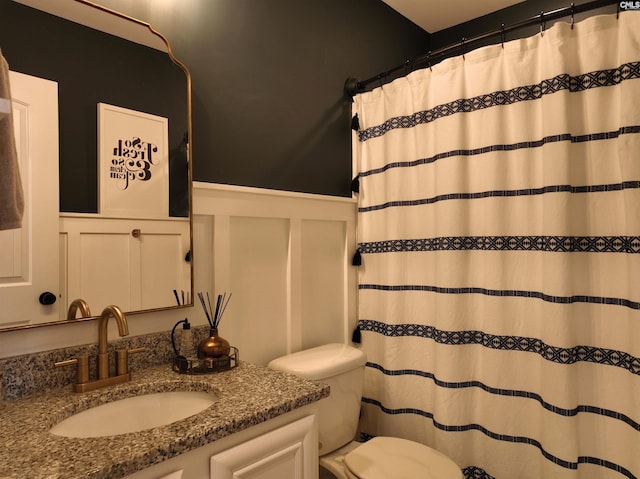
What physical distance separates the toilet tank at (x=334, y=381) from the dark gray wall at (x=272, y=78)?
72 centimetres

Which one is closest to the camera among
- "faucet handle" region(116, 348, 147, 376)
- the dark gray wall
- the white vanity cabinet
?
the white vanity cabinet

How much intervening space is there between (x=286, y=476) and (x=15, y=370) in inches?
29.1

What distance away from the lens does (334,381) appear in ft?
4.92

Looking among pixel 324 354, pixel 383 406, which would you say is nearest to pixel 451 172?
pixel 324 354

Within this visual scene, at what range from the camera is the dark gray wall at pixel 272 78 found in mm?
1391

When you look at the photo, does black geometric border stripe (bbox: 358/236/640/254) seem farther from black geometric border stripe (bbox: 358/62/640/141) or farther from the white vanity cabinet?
the white vanity cabinet

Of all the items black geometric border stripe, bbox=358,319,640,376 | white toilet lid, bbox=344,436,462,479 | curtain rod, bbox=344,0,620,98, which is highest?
curtain rod, bbox=344,0,620,98

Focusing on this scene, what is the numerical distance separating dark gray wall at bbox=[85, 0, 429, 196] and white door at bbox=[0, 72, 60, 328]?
40 centimetres

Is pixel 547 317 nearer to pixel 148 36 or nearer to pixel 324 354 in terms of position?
pixel 324 354

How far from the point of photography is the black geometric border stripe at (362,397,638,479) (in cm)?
126

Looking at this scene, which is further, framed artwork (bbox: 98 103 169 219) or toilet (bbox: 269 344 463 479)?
toilet (bbox: 269 344 463 479)

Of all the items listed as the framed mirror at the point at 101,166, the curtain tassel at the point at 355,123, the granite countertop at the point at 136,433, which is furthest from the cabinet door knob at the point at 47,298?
the curtain tassel at the point at 355,123

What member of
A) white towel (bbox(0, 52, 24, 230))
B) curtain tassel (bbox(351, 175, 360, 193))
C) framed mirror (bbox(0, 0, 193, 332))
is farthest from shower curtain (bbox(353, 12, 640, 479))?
white towel (bbox(0, 52, 24, 230))

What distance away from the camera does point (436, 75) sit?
164cm
